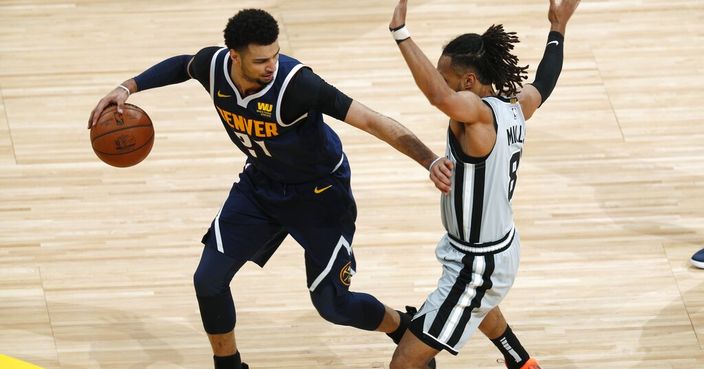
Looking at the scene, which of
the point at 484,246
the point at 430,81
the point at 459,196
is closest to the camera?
the point at 430,81

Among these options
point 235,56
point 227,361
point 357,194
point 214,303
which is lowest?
point 357,194

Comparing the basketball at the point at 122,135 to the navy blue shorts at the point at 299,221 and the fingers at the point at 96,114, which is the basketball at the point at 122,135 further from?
the navy blue shorts at the point at 299,221

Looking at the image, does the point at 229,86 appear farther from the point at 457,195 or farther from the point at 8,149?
the point at 8,149

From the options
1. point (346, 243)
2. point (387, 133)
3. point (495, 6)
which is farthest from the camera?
point (495, 6)

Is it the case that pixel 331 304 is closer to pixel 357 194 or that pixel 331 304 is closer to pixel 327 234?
pixel 327 234

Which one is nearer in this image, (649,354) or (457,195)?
(457,195)

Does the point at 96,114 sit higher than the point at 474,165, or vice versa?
the point at 474,165

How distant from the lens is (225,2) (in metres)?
8.17

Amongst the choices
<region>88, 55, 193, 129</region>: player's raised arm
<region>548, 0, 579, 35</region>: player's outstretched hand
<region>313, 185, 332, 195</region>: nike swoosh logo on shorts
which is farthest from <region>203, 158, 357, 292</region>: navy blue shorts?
<region>548, 0, 579, 35</region>: player's outstretched hand

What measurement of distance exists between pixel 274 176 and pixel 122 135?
2.22 ft

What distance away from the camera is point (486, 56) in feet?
14.1

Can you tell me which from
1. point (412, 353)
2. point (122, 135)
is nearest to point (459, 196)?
point (412, 353)

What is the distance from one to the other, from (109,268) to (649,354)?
8.93ft

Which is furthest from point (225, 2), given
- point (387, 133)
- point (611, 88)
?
point (387, 133)
